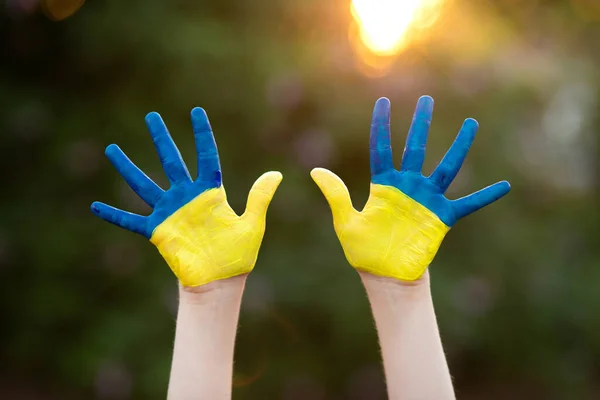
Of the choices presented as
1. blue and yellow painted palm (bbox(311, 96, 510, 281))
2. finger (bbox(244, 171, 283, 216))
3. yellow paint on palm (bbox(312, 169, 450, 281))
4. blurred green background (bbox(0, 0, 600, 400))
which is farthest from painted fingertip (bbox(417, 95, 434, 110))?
blurred green background (bbox(0, 0, 600, 400))

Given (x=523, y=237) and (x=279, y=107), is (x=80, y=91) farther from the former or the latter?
(x=523, y=237)

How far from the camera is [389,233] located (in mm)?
1223

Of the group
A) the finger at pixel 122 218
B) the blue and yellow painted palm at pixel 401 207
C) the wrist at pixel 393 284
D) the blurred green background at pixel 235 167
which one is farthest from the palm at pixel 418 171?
the blurred green background at pixel 235 167

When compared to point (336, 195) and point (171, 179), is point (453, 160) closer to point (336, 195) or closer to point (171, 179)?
point (336, 195)

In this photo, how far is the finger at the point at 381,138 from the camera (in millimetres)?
1239

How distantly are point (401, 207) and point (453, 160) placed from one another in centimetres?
15

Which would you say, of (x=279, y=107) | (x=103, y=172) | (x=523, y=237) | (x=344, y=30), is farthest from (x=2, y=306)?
(x=523, y=237)

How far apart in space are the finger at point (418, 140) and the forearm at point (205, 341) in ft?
1.42

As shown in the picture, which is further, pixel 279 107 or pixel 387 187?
pixel 279 107

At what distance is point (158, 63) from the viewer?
292 centimetres

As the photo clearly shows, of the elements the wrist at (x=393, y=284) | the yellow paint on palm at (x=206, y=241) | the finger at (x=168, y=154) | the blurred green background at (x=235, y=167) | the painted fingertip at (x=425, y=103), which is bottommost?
the wrist at (x=393, y=284)

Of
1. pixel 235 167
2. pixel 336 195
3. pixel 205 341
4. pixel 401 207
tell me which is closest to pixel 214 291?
pixel 205 341

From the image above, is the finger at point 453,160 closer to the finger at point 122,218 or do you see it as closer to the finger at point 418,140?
the finger at point 418,140

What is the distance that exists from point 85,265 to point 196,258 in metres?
1.98
